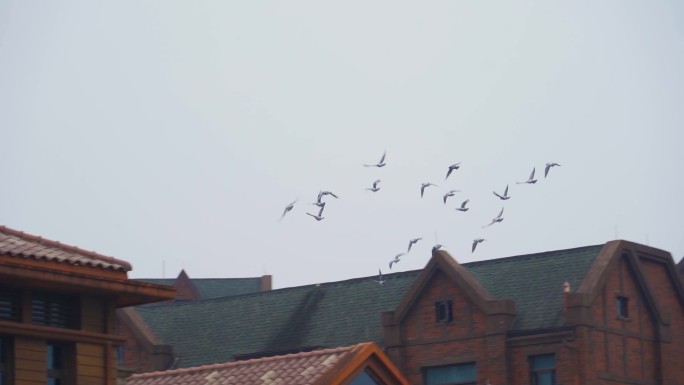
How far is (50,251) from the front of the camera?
25.0m

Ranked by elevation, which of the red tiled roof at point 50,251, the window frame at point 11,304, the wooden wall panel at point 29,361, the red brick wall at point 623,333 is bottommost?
the wooden wall panel at point 29,361

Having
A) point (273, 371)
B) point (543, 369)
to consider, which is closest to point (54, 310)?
point (273, 371)

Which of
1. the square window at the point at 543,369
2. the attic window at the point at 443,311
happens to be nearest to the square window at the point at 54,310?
the square window at the point at 543,369

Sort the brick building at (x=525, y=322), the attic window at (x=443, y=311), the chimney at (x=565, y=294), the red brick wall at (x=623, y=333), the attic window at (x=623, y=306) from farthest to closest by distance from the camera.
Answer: the attic window at (x=443, y=311), the attic window at (x=623, y=306), the red brick wall at (x=623, y=333), the brick building at (x=525, y=322), the chimney at (x=565, y=294)

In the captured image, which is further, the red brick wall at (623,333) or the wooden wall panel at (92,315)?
the red brick wall at (623,333)

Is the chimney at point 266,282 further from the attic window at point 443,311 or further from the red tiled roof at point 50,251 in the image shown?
the red tiled roof at point 50,251

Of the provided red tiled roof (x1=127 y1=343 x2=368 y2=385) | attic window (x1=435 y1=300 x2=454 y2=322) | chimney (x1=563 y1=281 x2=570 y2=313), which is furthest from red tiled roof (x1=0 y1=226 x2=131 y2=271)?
attic window (x1=435 y1=300 x2=454 y2=322)

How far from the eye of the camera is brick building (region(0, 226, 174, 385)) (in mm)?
24047

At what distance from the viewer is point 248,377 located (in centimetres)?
2817

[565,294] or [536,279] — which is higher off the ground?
[536,279]

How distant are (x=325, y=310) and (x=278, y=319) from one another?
Result: 1925 mm

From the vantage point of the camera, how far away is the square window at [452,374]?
2047 inches

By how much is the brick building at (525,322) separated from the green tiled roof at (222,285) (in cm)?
2002

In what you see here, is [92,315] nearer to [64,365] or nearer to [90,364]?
[90,364]
